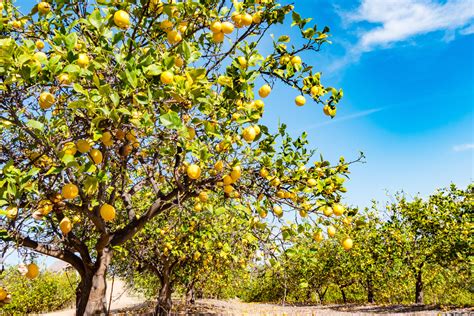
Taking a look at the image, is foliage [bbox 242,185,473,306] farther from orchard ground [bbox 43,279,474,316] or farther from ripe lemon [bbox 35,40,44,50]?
ripe lemon [bbox 35,40,44,50]

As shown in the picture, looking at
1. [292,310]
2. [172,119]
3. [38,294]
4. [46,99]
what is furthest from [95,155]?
[38,294]

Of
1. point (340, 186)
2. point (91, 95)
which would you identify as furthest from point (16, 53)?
point (340, 186)

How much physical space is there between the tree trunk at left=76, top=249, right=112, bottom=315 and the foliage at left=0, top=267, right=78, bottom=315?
16524 mm

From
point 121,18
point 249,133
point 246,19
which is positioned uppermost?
point 246,19

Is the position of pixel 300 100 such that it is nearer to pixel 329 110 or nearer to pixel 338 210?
pixel 329 110

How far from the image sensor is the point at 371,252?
2044 centimetres

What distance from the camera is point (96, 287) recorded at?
447 centimetres

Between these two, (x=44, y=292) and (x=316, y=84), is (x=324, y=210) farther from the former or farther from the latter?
(x=44, y=292)

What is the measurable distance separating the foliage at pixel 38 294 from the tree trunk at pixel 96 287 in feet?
54.2

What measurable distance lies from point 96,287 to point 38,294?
25.5 meters

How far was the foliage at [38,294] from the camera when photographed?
72.1 ft

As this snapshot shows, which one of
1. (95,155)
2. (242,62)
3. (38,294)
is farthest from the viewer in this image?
(38,294)

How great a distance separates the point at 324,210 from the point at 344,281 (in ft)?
87.3

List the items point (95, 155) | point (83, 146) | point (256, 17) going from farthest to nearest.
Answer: point (256, 17) < point (95, 155) < point (83, 146)
